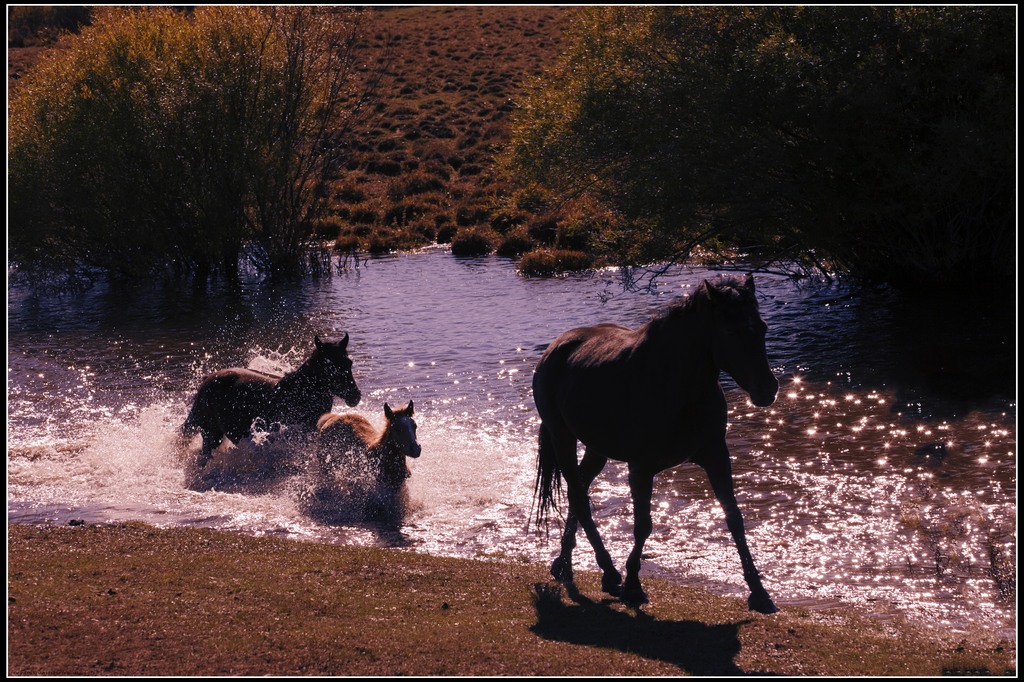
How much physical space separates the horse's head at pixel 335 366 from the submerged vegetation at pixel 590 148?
37.2 ft

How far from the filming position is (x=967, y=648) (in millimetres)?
7594

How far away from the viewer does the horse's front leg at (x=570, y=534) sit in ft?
31.2

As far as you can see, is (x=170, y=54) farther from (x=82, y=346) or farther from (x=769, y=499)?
(x=769, y=499)

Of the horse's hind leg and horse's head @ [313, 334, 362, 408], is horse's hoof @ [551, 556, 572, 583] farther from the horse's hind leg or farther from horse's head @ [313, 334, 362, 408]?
horse's head @ [313, 334, 362, 408]

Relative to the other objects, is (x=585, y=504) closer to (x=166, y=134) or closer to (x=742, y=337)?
(x=742, y=337)

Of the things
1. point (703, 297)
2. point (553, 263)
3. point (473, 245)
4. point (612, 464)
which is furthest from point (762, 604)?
point (473, 245)

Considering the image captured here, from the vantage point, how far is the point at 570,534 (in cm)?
973

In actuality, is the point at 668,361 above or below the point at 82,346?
above

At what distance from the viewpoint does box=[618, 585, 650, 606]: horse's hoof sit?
28.3ft

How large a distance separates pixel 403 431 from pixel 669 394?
17.5 feet

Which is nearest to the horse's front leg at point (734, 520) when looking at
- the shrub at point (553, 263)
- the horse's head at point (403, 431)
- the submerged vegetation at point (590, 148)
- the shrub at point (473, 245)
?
the horse's head at point (403, 431)

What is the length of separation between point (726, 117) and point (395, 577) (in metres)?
16.1

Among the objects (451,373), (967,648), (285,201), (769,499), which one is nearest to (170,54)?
(285,201)

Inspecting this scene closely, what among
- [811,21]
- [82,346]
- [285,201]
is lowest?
[82,346]
